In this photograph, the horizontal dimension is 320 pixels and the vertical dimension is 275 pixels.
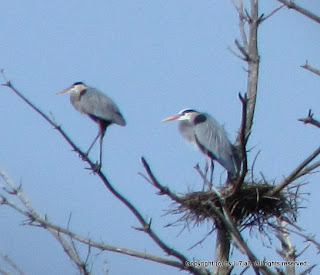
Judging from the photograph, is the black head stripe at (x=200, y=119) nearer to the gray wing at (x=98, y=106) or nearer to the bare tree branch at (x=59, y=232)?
the gray wing at (x=98, y=106)

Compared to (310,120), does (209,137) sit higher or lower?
higher

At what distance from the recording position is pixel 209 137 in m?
6.55

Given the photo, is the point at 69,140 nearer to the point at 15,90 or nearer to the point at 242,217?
the point at 15,90

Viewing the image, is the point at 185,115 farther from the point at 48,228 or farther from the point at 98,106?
the point at 48,228

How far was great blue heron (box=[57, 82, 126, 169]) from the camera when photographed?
6719 mm

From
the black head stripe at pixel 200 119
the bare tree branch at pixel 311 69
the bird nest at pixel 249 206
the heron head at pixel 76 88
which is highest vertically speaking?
the heron head at pixel 76 88

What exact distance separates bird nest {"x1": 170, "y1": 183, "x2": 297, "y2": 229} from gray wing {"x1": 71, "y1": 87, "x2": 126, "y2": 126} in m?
1.50

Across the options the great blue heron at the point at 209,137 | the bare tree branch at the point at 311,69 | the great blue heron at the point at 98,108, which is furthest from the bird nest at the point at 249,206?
the bare tree branch at the point at 311,69

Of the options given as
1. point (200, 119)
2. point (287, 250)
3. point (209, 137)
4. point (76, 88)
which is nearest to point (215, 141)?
point (209, 137)

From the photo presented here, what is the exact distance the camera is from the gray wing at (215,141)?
597cm

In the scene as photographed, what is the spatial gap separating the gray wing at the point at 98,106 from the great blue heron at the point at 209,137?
23.9 inches

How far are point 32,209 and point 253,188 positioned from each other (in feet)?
6.51

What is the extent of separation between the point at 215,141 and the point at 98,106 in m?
1.07

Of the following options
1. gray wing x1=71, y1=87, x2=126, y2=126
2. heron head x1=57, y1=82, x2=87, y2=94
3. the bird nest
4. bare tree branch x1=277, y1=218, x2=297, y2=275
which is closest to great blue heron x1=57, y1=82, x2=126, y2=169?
gray wing x1=71, y1=87, x2=126, y2=126
